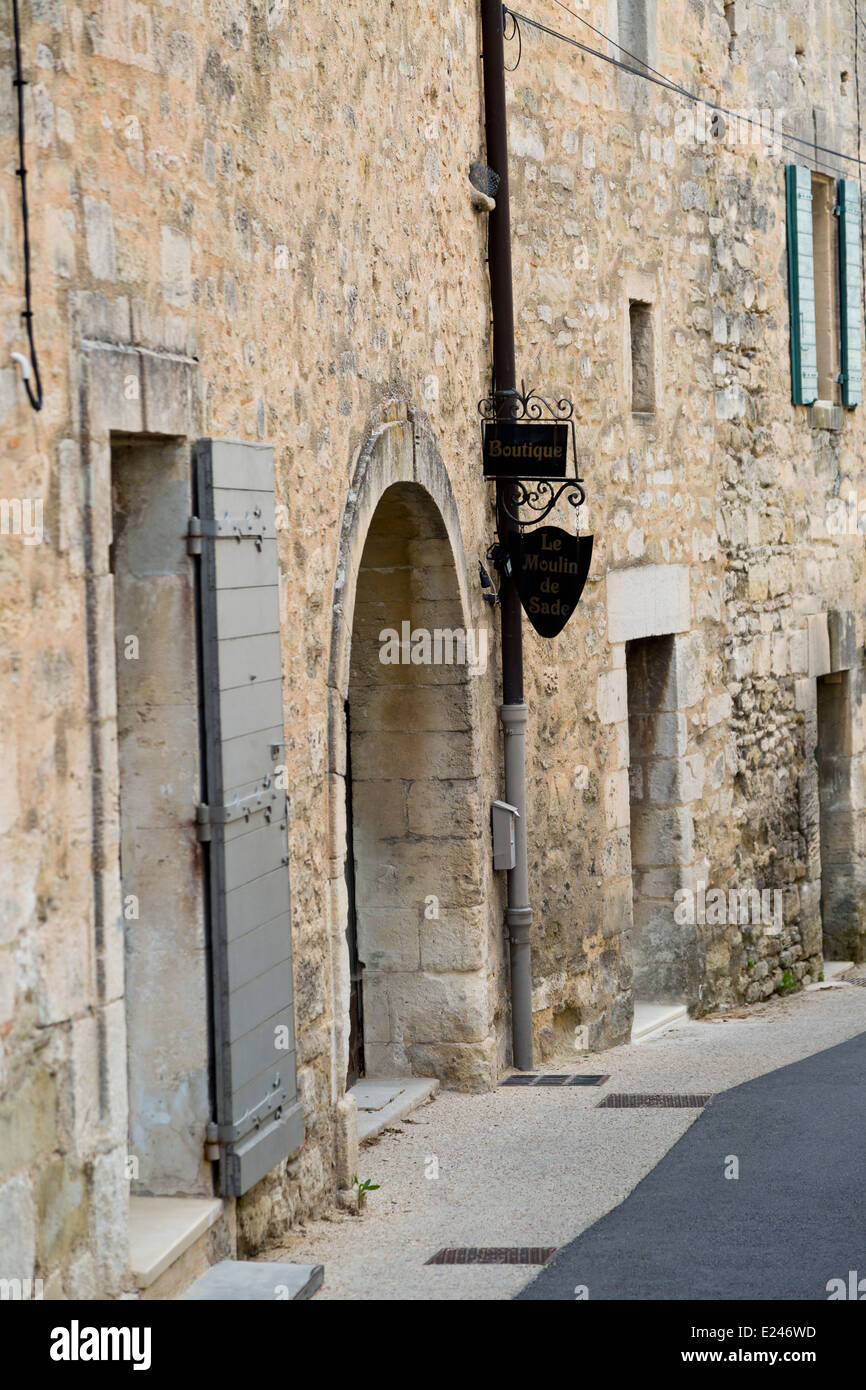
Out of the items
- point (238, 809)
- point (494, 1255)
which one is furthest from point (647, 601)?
point (238, 809)

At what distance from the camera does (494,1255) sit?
Answer: 5.42 metres

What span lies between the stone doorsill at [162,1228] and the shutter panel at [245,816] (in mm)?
123

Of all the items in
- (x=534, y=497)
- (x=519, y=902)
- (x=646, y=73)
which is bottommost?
(x=519, y=902)

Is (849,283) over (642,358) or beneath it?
over

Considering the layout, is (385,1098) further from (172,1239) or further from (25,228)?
(25,228)

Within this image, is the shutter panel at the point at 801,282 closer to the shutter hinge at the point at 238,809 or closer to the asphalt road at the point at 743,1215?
the asphalt road at the point at 743,1215

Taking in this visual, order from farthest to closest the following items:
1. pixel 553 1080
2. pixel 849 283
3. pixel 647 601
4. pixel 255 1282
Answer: pixel 849 283 → pixel 647 601 → pixel 553 1080 → pixel 255 1282

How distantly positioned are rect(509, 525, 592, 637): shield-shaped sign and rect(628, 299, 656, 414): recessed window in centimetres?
206

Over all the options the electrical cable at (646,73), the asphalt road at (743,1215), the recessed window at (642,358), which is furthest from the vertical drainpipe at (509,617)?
the recessed window at (642,358)

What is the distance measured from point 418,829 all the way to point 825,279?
6.58 m

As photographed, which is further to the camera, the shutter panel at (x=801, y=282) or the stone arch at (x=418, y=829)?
the shutter panel at (x=801, y=282)

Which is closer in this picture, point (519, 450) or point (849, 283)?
point (519, 450)

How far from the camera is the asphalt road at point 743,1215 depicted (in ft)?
16.3

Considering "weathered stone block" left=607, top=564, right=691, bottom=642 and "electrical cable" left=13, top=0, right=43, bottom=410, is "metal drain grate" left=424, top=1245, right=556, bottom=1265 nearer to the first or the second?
"electrical cable" left=13, top=0, right=43, bottom=410
